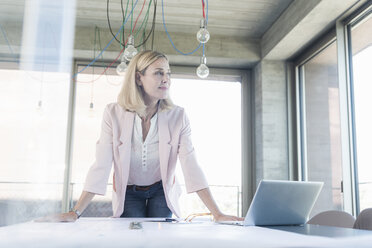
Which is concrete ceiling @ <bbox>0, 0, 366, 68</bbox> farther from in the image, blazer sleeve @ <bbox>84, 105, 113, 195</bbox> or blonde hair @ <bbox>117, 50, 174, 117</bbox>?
blazer sleeve @ <bbox>84, 105, 113, 195</bbox>

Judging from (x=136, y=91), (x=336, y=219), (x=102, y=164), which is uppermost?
(x=136, y=91)

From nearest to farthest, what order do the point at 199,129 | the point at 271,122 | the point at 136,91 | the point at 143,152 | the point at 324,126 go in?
the point at 143,152, the point at 136,91, the point at 324,126, the point at 271,122, the point at 199,129

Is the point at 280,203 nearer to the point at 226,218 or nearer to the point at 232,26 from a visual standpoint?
the point at 226,218

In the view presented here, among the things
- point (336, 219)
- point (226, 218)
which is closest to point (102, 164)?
point (226, 218)

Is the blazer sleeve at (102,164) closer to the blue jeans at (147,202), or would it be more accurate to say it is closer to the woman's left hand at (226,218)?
the blue jeans at (147,202)

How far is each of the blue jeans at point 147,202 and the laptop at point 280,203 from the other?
0.66m

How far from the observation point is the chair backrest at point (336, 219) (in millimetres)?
1525

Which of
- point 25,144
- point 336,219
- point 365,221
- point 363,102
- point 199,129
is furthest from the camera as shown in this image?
point 199,129

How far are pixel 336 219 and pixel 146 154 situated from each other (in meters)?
0.84

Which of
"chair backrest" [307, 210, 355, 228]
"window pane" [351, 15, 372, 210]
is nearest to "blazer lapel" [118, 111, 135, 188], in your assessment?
"chair backrest" [307, 210, 355, 228]

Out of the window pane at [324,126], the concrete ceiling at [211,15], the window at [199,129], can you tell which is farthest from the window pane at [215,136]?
the window pane at [324,126]

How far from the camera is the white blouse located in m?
1.72

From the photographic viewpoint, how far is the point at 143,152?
1.72 metres

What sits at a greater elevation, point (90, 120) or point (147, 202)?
point (90, 120)
